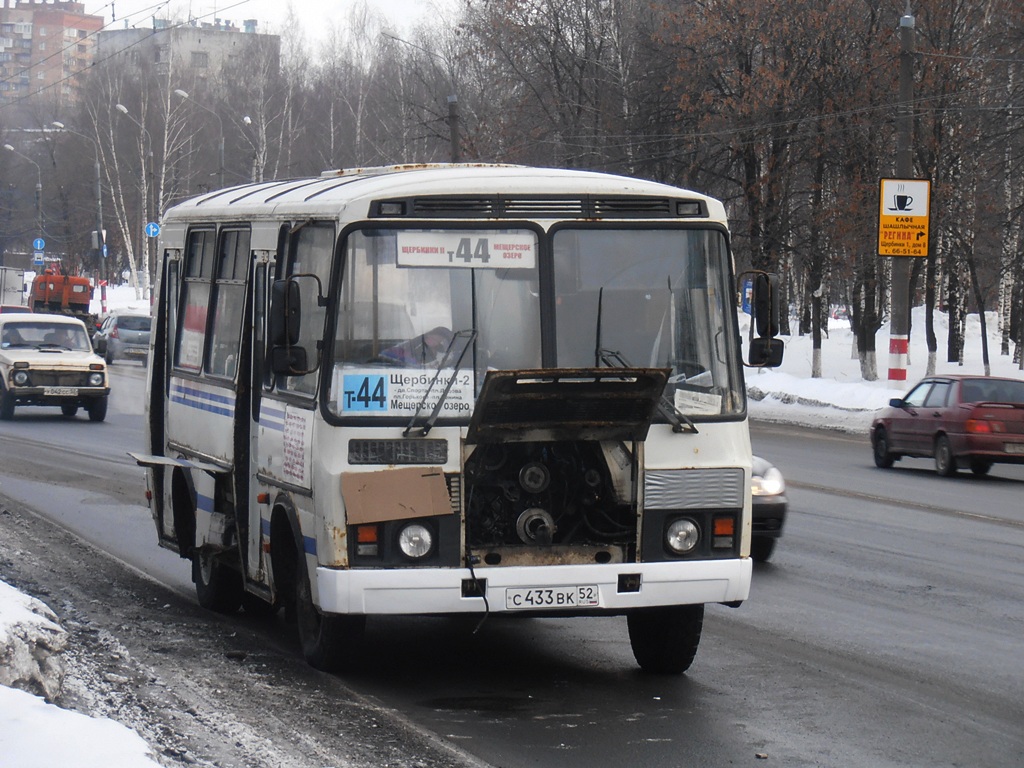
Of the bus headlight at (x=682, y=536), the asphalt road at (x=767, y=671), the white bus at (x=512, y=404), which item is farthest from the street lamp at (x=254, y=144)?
the bus headlight at (x=682, y=536)

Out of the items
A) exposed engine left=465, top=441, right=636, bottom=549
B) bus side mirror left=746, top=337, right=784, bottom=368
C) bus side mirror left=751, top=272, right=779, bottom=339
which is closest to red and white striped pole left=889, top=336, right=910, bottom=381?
bus side mirror left=746, top=337, right=784, bottom=368

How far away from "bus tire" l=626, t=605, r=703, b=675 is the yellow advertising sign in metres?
20.1

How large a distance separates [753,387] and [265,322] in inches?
1104

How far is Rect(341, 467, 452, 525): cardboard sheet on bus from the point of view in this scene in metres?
6.92

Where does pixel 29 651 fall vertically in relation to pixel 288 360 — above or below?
below

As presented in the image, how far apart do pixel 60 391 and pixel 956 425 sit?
47.9ft

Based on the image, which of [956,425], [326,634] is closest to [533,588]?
[326,634]

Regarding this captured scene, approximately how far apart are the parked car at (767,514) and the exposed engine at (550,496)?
15.0 feet

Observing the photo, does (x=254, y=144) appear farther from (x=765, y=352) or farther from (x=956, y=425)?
(x=765, y=352)

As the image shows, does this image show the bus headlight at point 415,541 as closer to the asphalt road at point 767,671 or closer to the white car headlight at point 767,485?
the asphalt road at point 767,671

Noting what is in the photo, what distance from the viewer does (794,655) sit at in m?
8.25

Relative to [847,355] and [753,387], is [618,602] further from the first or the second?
[847,355]

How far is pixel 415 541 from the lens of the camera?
22.8ft

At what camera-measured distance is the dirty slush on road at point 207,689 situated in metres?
6.01
